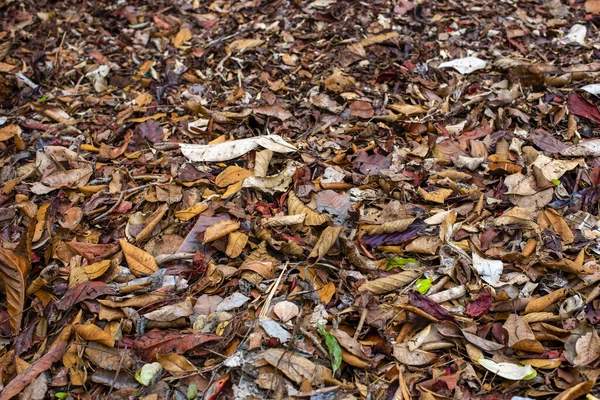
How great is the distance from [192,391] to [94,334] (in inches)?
18.9

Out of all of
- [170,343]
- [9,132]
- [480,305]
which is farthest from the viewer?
[9,132]

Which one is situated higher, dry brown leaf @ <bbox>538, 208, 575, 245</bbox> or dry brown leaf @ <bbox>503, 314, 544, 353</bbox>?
dry brown leaf @ <bbox>538, 208, 575, 245</bbox>

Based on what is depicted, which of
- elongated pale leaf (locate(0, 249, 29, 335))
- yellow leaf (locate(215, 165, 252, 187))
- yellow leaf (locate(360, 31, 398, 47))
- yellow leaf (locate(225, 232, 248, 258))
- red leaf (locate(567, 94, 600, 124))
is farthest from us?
yellow leaf (locate(360, 31, 398, 47))

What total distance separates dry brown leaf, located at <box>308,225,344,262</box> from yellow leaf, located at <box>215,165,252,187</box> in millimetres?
Answer: 628

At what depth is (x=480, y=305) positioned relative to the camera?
2.17 m

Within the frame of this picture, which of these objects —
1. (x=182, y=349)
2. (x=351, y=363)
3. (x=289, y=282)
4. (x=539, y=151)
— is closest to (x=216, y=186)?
(x=289, y=282)

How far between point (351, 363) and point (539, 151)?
165 centimetres

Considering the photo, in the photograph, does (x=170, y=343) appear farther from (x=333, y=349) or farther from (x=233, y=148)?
(x=233, y=148)

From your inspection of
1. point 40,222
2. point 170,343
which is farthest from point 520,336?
point 40,222

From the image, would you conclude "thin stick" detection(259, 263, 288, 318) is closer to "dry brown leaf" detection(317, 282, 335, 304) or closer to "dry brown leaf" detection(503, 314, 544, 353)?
"dry brown leaf" detection(317, 282, 335, 304)

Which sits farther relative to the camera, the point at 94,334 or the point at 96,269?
the point at 96,269

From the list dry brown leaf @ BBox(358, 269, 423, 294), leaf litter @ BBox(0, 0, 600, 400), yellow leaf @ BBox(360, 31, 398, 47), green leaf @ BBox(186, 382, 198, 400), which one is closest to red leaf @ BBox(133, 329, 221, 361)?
leaf litter @ BBox(0, 0, 600, 400)

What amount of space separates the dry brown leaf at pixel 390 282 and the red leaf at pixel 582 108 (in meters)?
1.58

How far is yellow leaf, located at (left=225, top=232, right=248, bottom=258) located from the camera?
238 centimetres
